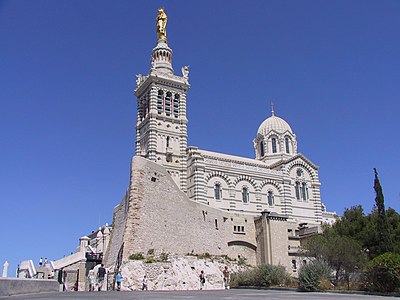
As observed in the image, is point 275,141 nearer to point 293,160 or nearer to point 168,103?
point 293,160

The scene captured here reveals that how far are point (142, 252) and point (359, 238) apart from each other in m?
17.9

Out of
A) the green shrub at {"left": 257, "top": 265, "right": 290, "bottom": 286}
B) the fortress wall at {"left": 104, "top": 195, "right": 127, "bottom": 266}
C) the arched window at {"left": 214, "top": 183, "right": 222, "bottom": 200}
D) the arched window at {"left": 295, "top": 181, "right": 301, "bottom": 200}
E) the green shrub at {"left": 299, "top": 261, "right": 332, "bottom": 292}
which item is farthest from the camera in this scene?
the arched window at {"left": 295, "top": 181, "right": 301, "bottom": 200}

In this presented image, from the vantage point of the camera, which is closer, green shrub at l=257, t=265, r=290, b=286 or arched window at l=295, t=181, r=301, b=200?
green shrub at l=257, t=265, r=290, b=286

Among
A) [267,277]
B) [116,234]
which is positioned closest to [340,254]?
[267,277]

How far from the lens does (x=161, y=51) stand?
56781 mm

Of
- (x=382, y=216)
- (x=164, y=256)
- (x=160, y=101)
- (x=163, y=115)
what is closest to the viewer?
(x=382, y=216)

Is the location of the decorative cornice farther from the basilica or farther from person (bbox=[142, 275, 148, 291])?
person (bbox=[142, 275, 148, 291])

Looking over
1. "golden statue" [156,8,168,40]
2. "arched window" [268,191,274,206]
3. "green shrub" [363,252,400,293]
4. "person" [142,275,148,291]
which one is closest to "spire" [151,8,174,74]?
"golden statue" [156,8,168,40]

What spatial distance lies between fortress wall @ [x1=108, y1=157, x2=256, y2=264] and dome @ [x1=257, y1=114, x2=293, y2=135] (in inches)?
962

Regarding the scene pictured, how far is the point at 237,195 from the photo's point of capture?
162 feet

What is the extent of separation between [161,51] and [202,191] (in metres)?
20.1

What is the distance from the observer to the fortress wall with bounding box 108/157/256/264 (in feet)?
94.5

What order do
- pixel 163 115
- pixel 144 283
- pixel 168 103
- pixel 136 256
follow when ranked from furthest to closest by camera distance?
pixel 168 103 < pixel 163 115 < pixel 136 256 < pixel 144 283

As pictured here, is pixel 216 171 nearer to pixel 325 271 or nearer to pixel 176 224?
pixel 176 224
